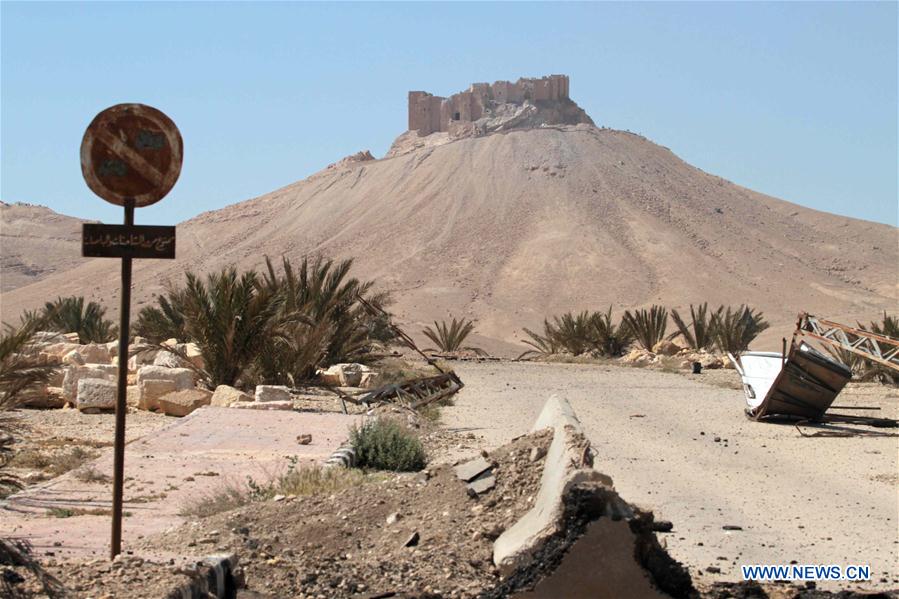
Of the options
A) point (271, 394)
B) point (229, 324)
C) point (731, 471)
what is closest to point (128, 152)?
point (731, 471)

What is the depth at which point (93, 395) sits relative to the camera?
14258 mm

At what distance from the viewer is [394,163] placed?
337 ft

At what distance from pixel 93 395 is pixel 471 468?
25.3 ft

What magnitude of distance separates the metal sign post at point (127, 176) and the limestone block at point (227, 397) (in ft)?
27.7

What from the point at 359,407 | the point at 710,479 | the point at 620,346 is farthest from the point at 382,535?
the point at 620,346

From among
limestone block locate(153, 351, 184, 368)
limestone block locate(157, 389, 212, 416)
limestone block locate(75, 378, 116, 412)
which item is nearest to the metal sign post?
limestone block locate(75, 378, 116, 412)

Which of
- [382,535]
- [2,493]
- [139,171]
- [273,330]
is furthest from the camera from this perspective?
[273,330]

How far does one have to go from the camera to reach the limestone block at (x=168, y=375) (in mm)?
15036

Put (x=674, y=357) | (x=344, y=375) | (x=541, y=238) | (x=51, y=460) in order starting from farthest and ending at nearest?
(x=541, y=238) < (x=674, y=357) < (x=344, y=375) < (x=51, y=460)

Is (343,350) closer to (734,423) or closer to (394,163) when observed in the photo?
(734,423)

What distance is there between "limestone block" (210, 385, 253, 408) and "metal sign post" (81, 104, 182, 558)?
845 centimetres

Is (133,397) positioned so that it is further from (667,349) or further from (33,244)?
(33,244)

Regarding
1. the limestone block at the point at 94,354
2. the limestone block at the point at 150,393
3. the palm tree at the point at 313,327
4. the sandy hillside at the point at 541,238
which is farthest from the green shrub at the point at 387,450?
the sandy hillside at the point at 541,238

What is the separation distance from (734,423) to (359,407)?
5.13 m
